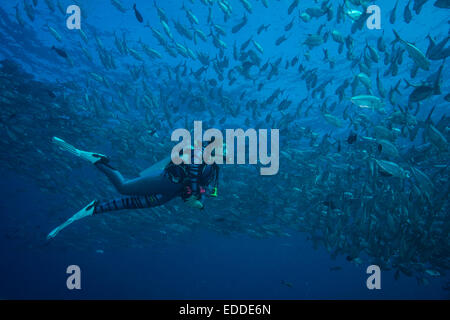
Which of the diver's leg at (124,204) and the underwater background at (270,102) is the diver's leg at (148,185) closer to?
the diver's leg at (124,204)

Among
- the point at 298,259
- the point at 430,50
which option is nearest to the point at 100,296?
the point at 298,259

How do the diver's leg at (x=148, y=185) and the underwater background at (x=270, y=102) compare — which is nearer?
the diver's leg at (x=148, y=185)

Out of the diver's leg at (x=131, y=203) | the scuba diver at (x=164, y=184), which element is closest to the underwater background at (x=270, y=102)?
the scuba diver at (x=164, y=184)

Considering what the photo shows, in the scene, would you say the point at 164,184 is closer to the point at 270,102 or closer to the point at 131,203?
the point at 131,203

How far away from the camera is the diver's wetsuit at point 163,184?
4898 millimetres

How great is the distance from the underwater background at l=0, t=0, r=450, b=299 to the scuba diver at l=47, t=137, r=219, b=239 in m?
1.81

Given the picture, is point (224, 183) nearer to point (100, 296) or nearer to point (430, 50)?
point (430, 50)

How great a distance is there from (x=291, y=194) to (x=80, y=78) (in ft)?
53.5

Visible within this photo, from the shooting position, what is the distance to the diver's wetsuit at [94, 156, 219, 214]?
490 centimetres

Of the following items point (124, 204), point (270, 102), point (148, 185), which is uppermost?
point (270, 102)

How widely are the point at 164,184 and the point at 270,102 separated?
6.11 metres

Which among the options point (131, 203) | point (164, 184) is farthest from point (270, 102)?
point (131, 203)

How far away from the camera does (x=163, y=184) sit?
525 centimetres
